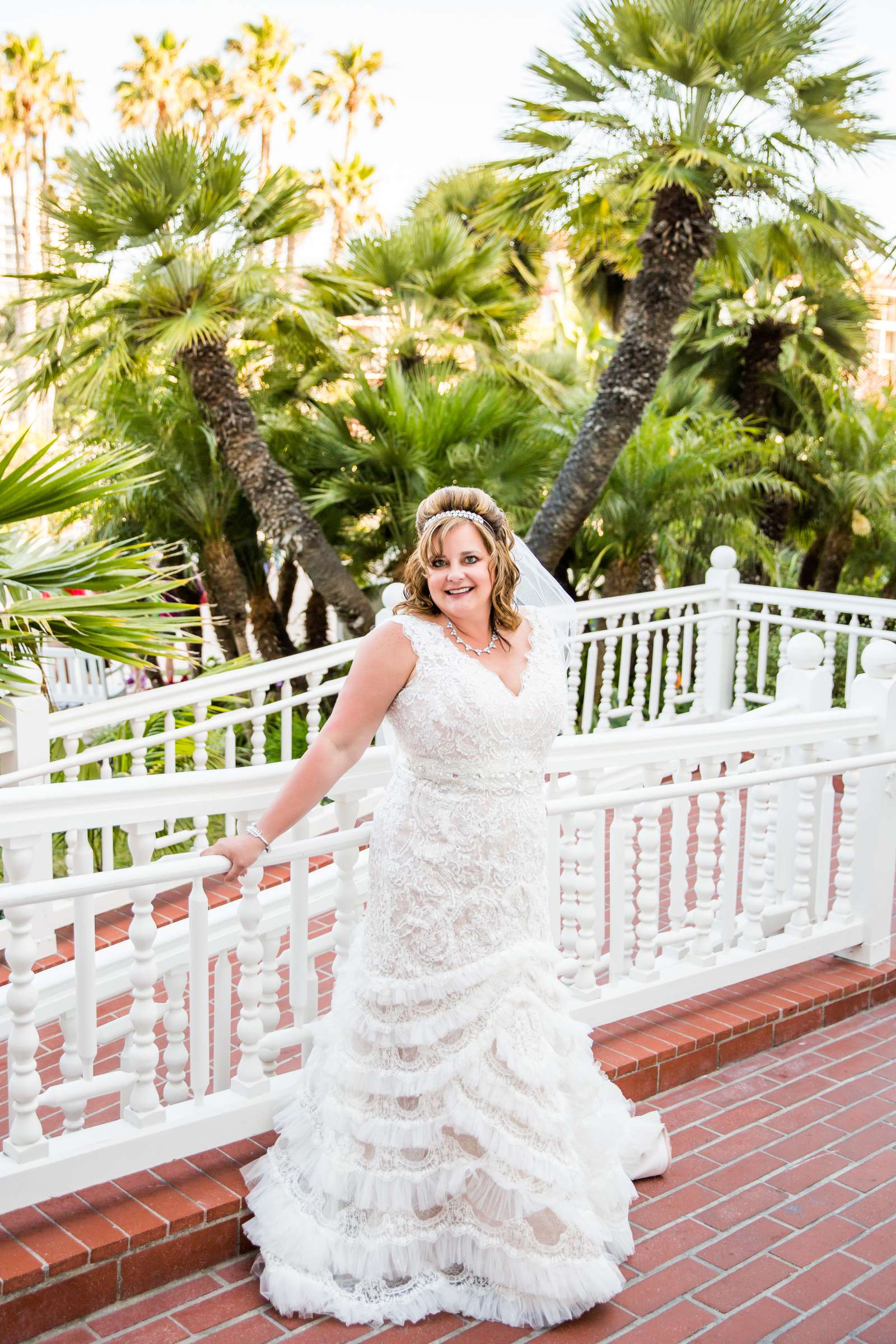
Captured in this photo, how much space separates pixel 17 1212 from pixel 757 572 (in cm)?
1252

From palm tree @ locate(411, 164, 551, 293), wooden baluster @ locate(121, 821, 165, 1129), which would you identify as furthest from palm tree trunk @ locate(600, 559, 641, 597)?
wooden baluster @ locate(121, 821, 165, 1129)

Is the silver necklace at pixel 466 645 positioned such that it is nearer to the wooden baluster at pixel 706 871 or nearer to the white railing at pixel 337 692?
the wooden baluster at pixel 706 871

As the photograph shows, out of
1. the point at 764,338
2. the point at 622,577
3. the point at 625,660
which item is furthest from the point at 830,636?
the point at 764,338

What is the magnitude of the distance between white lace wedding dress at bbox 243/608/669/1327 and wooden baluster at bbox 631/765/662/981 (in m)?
0.85

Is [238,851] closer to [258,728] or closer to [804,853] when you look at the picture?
[804,853]

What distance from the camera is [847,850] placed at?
4.44m

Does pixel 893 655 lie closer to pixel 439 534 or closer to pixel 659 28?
pixel 439 534

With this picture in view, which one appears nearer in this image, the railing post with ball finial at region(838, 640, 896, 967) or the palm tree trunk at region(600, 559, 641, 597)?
the railing post with ball finial at region(838, 640, 896, 967)

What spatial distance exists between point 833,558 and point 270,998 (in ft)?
39.3

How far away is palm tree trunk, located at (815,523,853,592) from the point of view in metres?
13.7

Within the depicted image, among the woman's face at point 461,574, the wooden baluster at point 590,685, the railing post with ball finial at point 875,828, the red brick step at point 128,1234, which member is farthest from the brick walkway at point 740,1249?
the wooden baluster at point 590,685

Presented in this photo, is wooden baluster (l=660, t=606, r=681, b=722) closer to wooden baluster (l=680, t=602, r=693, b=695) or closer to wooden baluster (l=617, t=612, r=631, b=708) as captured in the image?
wooden baluster (l=680, t=602, r=693, b=695)

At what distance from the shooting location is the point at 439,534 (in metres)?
2.92

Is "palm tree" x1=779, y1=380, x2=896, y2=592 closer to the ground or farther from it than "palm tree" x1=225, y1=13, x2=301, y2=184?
closer to the ground
